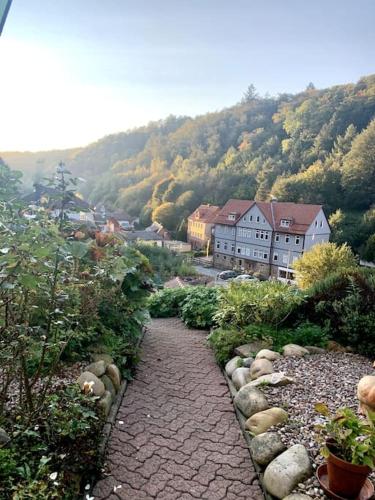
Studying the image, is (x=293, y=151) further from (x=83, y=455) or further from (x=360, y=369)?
(x=83, y=455)

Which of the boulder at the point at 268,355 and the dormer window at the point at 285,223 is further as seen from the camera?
the dormer window at the point at 285,223

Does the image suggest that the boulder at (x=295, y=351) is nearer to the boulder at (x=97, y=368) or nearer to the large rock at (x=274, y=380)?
the large rock at (x=274, y=380)

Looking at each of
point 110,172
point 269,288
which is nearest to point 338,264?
point 269,288

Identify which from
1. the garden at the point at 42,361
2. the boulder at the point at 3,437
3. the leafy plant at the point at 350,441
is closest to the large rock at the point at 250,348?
the garden at the point at 42,361

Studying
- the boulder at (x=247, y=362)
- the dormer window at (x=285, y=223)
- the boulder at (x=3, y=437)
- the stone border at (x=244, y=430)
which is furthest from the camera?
the dormer window at (x=285, y=223)

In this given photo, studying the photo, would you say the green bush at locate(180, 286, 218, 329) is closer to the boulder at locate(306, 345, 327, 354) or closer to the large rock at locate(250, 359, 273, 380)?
the boulder at locate(306, 345, 327, 354)

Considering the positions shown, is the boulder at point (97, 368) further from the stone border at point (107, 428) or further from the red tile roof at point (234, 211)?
the red tile roof at point (234, 211)

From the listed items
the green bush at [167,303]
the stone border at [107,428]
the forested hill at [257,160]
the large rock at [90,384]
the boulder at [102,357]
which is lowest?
the green bush at [167,303]

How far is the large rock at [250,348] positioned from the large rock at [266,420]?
1.40m

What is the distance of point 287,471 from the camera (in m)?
2.24

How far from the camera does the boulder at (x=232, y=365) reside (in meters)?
4.11

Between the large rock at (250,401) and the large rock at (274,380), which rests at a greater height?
the large rock at (274,380)

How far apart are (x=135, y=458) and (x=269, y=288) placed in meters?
3.44

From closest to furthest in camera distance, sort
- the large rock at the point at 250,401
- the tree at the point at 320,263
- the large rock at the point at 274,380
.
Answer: the large rock at the point at 250,401, the large rock at the point at 274,380, the tree at the point at 320,263
